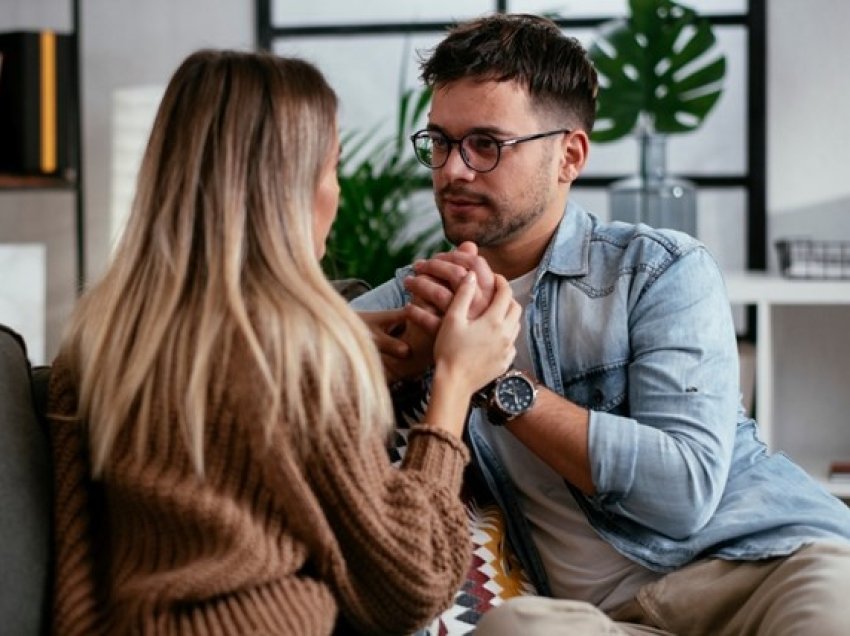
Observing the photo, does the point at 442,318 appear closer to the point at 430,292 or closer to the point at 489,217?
the point at 430,292

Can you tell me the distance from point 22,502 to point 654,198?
241 cm

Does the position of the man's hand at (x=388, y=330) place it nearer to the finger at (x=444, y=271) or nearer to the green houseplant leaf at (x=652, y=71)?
→ the finger at (x=444, y=271)

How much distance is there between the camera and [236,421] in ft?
4.33

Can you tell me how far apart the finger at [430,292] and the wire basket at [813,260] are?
1.92 metres

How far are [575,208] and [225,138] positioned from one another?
0.74m

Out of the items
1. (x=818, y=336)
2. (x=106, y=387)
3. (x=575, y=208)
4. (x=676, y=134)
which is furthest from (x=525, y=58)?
(x=818, y=336)

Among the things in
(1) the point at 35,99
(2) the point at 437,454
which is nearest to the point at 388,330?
(2) the point at 437,454

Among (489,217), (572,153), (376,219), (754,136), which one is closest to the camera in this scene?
(489,217)

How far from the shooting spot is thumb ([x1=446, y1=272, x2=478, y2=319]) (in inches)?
64.1

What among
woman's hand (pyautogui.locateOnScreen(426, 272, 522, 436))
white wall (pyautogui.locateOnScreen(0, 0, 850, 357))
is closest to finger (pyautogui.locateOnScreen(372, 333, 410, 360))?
woman's hand (pyautogui.locateOnScreen(426, 272, 522, 436))

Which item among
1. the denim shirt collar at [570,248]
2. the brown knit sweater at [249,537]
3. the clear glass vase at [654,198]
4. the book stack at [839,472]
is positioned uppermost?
the clear glass vase at [654,198]

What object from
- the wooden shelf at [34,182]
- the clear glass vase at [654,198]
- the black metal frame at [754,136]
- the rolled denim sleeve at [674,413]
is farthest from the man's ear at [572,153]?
the wooden shelf at [34,182]

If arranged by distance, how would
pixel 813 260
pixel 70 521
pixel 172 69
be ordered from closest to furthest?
pixel 70 521 → pixel 813 260 → pixel 172 69

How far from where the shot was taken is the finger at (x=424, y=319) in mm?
1688
